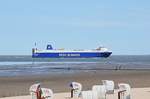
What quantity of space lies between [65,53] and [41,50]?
643cm

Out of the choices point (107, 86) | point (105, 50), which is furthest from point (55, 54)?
point (107, 86)

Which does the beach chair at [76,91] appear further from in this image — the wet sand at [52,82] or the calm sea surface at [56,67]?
the calm sea surface at [56,67]

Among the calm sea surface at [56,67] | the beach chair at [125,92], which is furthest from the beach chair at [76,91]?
the calm sea surface at [56,67]

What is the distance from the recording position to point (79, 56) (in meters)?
129

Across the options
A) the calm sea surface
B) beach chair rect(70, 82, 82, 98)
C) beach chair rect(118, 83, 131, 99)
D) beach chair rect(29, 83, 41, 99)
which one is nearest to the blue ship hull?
the calm sea surface

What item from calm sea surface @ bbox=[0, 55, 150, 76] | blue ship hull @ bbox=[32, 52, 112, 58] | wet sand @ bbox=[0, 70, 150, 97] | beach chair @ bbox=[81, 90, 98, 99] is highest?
blue ship hull @ bbox=[32, 52, 112, 58]

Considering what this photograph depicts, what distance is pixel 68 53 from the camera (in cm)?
12825

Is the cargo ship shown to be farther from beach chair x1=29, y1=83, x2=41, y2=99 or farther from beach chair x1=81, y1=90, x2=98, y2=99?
beach chair x1=81, y1=90, x2=98, y2=99

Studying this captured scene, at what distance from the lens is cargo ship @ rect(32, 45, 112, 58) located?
125000 millimetres

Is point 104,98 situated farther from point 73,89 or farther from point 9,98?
point 9,98

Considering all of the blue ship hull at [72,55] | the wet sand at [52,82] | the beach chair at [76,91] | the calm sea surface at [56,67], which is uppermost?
the blue ship hull at [72,55]

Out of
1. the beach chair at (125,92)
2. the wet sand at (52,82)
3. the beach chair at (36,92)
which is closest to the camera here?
the beach chair at (36,92)

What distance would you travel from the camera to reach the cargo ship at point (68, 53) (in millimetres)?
125000

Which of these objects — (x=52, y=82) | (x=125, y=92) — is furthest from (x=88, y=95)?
(x=52, y=82)
